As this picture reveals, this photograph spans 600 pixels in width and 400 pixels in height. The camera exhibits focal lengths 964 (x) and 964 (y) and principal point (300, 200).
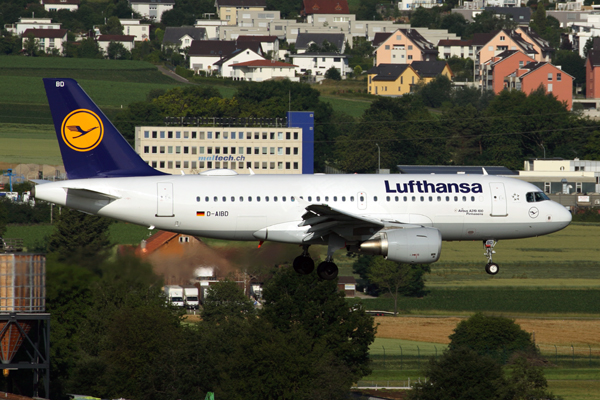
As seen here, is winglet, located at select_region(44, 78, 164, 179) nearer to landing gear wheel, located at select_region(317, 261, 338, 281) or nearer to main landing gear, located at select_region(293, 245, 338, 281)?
main landing gear, located at select_region(293, 245, 338, 281)

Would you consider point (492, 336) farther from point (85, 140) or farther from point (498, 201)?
point (85, 140)

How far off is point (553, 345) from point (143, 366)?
47.0 m

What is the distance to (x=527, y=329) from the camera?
388 feet

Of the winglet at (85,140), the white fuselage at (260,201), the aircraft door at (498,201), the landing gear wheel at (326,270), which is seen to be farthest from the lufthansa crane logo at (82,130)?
the aircraft door at (498,201)

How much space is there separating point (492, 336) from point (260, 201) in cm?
6914

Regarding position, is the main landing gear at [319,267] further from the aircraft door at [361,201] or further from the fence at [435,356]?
the fence at [435,356]

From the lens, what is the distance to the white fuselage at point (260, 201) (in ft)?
166

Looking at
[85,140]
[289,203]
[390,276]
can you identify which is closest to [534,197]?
[289,203]

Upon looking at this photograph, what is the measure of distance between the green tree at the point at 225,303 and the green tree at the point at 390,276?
2504 centimetres

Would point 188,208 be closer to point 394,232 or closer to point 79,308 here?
point 394,232

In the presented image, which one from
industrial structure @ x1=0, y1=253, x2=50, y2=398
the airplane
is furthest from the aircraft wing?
industrial structure @ x1=0, y1=253, x2=50, y2=398

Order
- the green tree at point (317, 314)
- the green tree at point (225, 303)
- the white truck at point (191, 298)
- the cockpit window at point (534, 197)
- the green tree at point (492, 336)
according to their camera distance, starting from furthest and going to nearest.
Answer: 1. the white truck at point (191, 298)
2. the green tree at point (225, 303)
3. the green tree at point (492, 336)
4. the green tree at point (317, 314)
5. the cockpit window at point (534, 197)

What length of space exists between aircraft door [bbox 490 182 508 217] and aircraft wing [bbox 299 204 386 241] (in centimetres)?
648

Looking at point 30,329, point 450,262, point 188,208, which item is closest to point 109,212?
point 188,208
